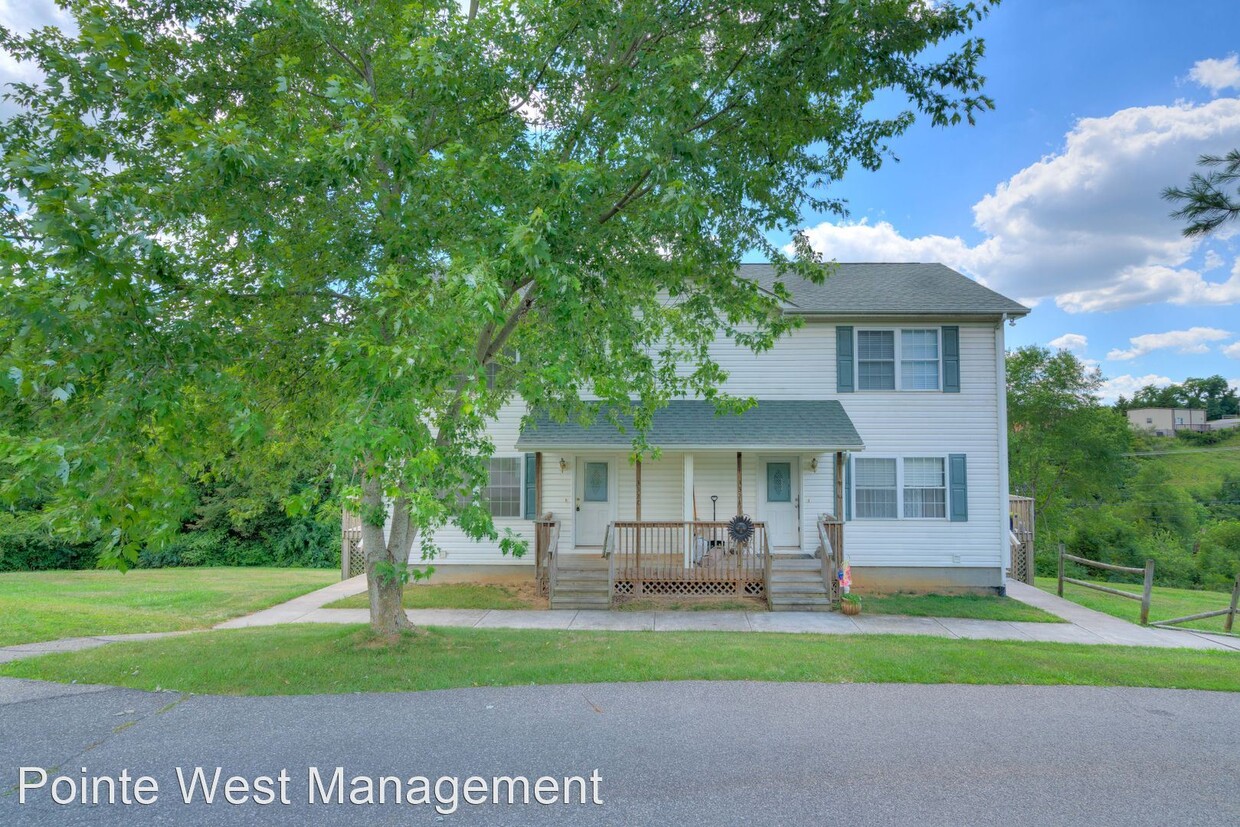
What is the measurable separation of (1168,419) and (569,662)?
69.2m

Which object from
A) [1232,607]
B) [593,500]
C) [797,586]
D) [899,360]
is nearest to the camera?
[1232,607]

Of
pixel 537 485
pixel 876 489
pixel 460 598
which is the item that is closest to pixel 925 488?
pixel 876 489

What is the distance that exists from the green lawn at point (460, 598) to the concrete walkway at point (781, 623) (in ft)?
0.99

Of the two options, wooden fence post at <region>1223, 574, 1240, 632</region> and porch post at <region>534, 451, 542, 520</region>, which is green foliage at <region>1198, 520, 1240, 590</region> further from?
porch post at <region>534, 451, 542, 520</region>

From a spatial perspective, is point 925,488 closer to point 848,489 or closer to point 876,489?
point 876,489

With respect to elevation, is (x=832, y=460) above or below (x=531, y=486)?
above

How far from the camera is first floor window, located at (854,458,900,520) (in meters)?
12.5

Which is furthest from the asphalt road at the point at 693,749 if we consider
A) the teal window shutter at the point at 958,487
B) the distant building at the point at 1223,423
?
the distant building at the point at 1223,423

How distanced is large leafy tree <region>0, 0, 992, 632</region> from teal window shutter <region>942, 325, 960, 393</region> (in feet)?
20.3

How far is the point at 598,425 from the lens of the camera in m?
12.2

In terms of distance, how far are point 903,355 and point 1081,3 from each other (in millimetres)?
6812

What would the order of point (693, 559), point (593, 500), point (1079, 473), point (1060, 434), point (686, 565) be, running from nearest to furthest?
point (693, 559), point (686, 565), point (593, 500), point (1079, 473), point (1060, 434)

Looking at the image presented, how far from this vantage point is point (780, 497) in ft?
42.2

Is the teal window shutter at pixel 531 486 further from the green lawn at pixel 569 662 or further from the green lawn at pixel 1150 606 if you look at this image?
the green lawn at pixel 1150 606
